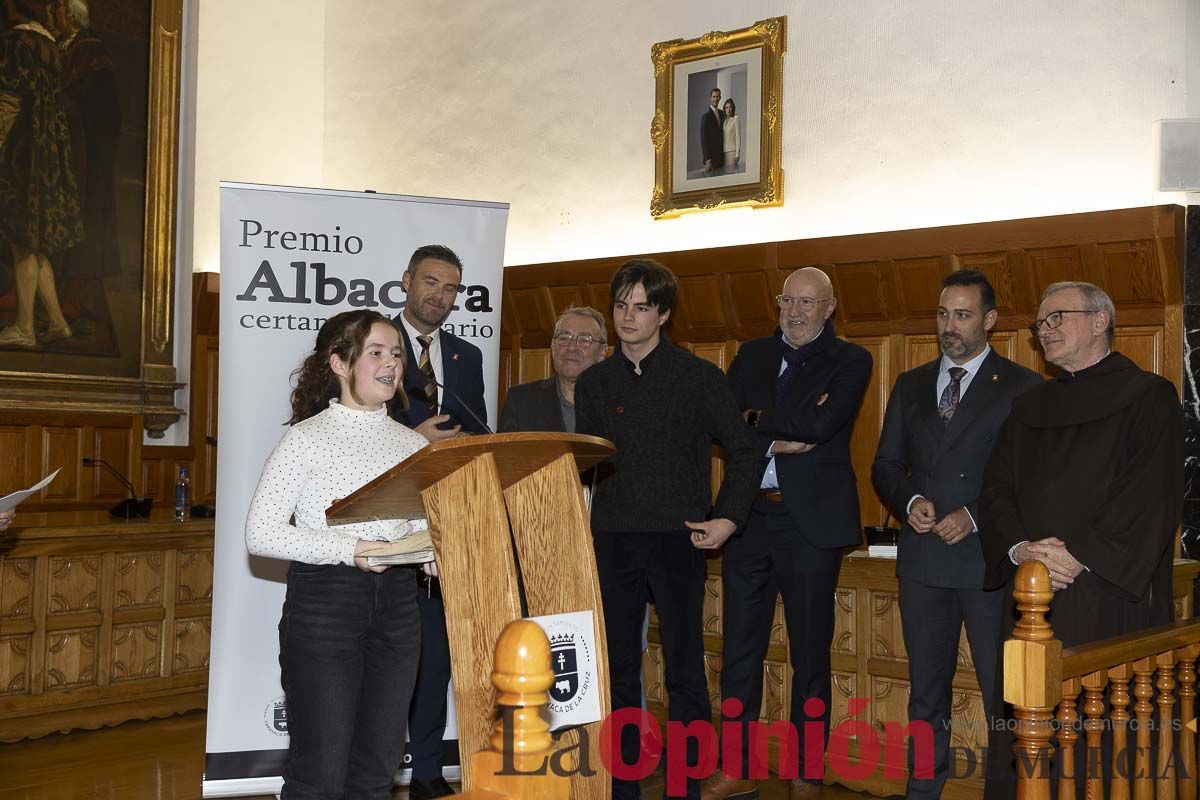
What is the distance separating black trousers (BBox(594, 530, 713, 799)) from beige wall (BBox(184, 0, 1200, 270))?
241 centimetres

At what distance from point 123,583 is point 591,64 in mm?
3474

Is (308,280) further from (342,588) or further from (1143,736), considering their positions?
(1143,736)

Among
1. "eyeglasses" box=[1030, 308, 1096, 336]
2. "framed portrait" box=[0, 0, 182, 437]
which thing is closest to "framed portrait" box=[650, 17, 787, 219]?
"eyeglasses" box=[1030, 308, 1096, 336]

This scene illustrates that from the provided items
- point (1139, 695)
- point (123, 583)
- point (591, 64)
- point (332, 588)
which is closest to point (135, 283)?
point (123, 583)

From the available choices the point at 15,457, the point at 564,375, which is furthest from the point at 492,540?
the point at 15,457

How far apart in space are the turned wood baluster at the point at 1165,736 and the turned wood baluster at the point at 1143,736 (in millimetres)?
40

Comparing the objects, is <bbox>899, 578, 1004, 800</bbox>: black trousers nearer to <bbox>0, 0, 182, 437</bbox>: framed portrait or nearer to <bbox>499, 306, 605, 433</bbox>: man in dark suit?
<bbox>499, 306, 605, 433</bbox>: man in dark suit

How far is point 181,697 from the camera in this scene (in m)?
5.48

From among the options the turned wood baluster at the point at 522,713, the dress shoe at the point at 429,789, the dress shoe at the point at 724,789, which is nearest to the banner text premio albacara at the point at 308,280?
the dress shoe at the point at 429,789

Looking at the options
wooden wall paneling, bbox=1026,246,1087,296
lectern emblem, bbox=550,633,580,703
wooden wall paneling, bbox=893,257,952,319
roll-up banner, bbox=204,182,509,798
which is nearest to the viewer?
lectern emblem, bbox=550,633,580,703

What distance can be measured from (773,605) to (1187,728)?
148 cm

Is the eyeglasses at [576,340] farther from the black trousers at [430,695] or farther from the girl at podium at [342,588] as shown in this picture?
the girl at podium at [342,588]

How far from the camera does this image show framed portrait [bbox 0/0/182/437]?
6508mm

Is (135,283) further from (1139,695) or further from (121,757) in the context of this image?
(1139,695)
